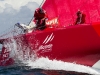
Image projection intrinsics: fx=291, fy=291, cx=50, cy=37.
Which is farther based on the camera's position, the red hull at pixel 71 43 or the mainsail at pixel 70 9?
the mainsail at pixel 70 9

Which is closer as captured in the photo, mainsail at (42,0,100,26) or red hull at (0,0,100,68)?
red hull at (0,0,100,68)

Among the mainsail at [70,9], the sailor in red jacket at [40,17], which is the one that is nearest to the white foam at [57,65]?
the sailor in red jacket at [40,17]

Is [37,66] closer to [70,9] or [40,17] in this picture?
[40,17]

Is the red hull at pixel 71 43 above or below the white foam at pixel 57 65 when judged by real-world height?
above

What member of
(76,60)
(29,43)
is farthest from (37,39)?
(76,60)

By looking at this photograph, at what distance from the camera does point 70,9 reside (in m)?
10.2

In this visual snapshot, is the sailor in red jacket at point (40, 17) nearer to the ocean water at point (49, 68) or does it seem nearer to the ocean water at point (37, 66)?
the ocean water at point (37, 66)

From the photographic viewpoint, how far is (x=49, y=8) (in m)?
10.7

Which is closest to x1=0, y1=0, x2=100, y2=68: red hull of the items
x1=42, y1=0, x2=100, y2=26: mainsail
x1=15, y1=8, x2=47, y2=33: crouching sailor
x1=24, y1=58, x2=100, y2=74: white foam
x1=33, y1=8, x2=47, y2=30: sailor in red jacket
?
x1=42, y1=0, x2=100, y2=26: mainsail

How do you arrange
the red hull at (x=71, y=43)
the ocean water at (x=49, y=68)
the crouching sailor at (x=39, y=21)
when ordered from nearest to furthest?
1. the red hull at (x=71, y=43)
2. the ocean water at (x=49, y=68)
3. the crouching sailor at (x=39, y=21)

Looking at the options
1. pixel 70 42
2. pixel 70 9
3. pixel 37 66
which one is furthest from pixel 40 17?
pixel 70 42

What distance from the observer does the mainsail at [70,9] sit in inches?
378

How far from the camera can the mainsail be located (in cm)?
960

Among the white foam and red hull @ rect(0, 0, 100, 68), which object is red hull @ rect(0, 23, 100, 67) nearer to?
red hull @ rect(0, 0, 100, 68)
